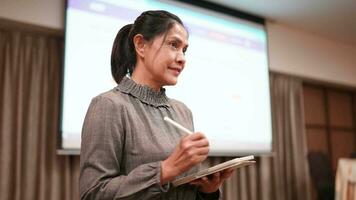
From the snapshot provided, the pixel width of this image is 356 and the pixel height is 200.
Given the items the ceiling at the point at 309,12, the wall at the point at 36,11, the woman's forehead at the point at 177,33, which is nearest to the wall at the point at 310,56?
the ceiling at the point at 309,12

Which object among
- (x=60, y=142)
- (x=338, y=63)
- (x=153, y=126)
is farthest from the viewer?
(x=338, y=63)

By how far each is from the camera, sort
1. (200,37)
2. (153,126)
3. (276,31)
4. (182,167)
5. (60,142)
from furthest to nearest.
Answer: (276,31) → (200,37) → (60,142) → (153,126) → (182,167)

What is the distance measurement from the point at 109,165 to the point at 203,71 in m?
2.20

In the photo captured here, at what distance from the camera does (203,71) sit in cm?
294

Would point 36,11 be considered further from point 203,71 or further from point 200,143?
point 200,143

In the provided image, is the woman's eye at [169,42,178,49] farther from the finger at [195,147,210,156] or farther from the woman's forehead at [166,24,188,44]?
the finger at [195,147,210,156]

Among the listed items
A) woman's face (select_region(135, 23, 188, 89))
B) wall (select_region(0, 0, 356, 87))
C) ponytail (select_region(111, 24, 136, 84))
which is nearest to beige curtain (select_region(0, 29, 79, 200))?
ponytail (select_region(111, 24, 136, 84))

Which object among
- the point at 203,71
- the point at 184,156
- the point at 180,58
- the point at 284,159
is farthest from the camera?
the point at 284,159

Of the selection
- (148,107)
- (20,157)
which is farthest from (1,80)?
(148,107)

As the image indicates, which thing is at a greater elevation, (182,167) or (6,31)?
(6,31)

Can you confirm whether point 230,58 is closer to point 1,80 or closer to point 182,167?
point 1,80

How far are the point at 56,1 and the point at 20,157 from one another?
1.00 meters

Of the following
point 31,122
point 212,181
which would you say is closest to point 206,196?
point 212,181

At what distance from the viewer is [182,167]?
76 cm
